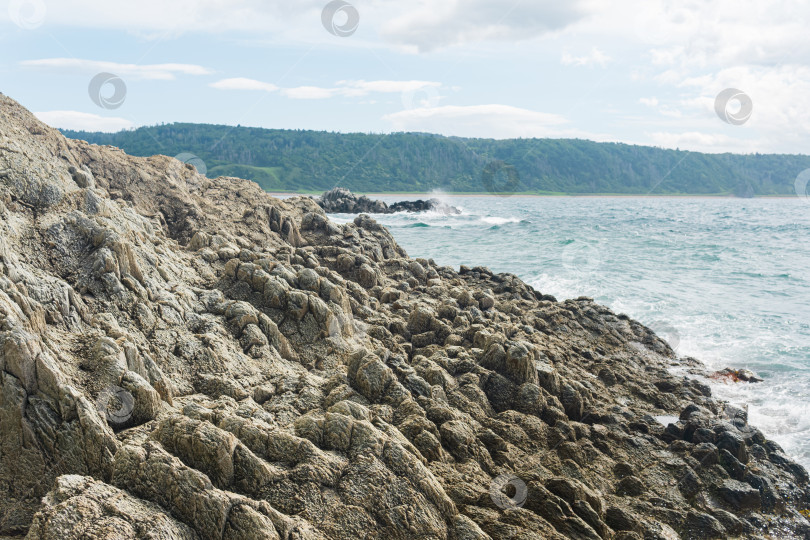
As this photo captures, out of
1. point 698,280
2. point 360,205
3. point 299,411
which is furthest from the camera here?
point 360,205

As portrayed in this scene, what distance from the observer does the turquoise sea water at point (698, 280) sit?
18141 mm

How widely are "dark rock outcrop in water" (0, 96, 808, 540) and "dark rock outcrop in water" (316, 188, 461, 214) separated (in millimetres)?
62972

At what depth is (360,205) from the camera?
285ft

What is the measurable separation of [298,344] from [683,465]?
8306mm

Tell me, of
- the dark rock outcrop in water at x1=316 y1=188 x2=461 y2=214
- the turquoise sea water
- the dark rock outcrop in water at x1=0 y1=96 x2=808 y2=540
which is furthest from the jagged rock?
the dark rock outcrop in water at x1=0 y1=96 x2=808 y2=540

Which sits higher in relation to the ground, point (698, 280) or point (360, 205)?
point (360, 205)

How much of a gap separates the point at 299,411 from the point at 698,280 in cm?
3349

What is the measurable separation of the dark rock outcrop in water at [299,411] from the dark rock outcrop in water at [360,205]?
63.0 m

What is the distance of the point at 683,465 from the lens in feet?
36.9

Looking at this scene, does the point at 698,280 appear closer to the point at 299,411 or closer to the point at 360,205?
the point at 299,411

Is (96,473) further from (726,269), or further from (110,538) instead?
(726,269)

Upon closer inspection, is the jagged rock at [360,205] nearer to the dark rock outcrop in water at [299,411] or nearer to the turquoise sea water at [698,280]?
the turquoise sea water at [698,280]

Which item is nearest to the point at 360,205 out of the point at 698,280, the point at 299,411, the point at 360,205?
the point at 360,205

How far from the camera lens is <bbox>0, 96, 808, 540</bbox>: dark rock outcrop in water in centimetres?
723
